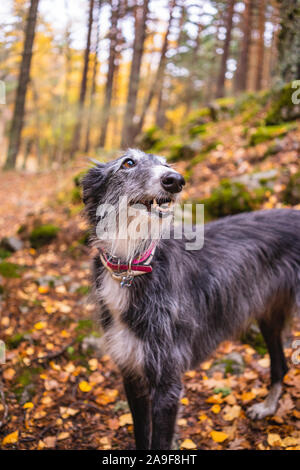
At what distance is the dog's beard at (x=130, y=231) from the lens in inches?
99.3

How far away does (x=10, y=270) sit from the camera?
5.61 meters

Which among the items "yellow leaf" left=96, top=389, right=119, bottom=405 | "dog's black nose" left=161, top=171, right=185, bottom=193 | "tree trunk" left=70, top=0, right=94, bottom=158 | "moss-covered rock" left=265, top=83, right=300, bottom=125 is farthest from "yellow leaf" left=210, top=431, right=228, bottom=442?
"tree trunk" left=70, top=0, right=94, bottom=158

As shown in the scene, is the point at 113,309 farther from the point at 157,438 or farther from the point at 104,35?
the point at 104,35

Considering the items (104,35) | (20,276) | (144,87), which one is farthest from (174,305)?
(144,87)

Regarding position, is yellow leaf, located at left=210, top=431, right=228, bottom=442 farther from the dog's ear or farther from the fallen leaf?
the dog's ear

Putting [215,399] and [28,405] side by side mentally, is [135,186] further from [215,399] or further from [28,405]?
[28,405]

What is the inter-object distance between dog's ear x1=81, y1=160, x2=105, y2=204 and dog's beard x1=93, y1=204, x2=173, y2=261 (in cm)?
28

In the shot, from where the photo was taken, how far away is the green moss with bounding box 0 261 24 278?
5477mm

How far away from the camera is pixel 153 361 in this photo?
265 cm

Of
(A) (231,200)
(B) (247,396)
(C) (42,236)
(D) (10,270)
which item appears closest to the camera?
(B) (247,396)

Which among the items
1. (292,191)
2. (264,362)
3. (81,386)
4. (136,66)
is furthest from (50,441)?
(136,66)

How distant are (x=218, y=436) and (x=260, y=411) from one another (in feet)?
1.73

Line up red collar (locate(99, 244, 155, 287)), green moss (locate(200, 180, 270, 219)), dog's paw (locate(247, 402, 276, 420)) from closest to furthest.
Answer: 1. red collar (locate(99, 244, 155, 287))
2. dog's paw (locate(247, 402, 276, 420))
3. green moss (locate(200, 180, 270, 219))

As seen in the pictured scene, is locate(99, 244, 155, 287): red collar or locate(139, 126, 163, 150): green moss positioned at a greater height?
locate(139, 126, 163, 150): green moss
